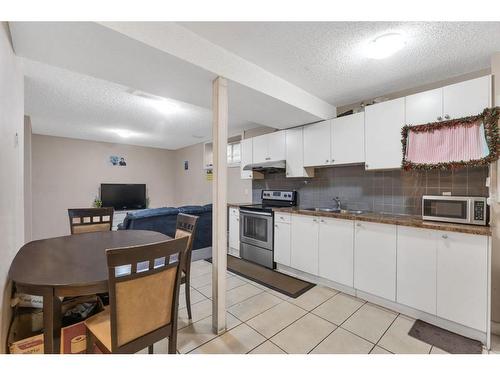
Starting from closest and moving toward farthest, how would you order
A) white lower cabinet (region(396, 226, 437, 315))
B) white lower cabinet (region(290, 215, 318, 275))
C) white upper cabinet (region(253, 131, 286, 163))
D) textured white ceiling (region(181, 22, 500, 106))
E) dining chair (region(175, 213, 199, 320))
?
textured white ceiling (region(181, 22, 500, 106)) → white lower cabinet (region(396, 226, 437, 315)) → dining chair (region(175, 213, 199, 320)) → white lower cabinet (region(290, 215, 318, 275)) → white upper cabinet (region(253, 131, 286, 163))

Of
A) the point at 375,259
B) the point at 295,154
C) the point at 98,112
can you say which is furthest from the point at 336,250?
the point at 98,112

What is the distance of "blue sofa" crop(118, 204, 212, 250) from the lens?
3049 millimetres

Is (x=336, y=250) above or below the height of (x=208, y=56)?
below

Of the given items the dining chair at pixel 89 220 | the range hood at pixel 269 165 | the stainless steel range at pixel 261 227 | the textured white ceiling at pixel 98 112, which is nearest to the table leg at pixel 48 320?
the dining chair at pixel 89 220

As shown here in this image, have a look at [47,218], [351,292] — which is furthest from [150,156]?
[351,292]

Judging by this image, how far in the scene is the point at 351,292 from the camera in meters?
2.56

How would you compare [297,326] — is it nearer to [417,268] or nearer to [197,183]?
[417,268]

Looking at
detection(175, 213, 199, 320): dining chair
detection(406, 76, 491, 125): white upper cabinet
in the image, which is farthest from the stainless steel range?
detection(406, 76, 491, 125): white upper cabinet

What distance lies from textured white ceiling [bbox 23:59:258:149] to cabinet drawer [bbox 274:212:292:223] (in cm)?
187

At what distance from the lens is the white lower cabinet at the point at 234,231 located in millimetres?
3900

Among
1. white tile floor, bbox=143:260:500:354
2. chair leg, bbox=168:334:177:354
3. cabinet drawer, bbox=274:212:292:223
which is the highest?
cabinet drawer, bbox=274:212:292:223

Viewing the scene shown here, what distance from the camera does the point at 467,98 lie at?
1987 mm

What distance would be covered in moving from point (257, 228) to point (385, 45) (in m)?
2.71

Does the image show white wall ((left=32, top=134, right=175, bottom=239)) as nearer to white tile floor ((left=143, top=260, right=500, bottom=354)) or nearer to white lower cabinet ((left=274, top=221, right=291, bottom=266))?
white tile floor ((left=143, top=260, right=500, bottom=354))
